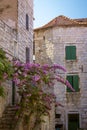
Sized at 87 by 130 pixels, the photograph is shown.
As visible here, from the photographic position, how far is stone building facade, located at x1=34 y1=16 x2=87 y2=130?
98.2 ft

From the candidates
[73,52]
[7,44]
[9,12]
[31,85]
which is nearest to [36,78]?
[31,85]

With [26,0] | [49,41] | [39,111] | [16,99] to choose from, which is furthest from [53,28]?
[39,111]

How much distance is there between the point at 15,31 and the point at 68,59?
860cm

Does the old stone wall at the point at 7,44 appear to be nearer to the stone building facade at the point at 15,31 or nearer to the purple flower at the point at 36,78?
the stone building facade at the point at 15,31

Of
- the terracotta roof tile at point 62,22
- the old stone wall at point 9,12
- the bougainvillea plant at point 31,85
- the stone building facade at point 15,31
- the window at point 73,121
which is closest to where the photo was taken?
the bougainvillea plant at point 31,85

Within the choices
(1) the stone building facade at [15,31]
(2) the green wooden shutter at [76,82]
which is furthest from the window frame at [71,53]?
(1) the stone building facade at [15,31]

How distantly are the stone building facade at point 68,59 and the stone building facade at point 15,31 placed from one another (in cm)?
445

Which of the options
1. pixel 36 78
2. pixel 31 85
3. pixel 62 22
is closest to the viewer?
pixel 36 78

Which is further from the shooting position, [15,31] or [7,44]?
[15,31]

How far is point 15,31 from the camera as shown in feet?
77.3

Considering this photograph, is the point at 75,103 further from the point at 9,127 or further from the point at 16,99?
the point at 9,127

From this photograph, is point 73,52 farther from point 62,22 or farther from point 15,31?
point 15,31

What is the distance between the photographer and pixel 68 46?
31000 mm

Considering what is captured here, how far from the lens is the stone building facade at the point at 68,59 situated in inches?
1179
